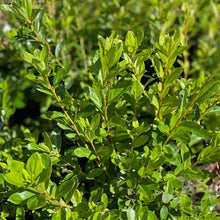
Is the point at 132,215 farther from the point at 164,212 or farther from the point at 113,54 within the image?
the point at 113,54

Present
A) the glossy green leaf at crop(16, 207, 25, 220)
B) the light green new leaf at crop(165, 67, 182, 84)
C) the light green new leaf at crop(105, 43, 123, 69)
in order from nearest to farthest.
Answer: the light green new leaf at crop(105, 43, 123, 69)
the light green new leaf at crop(165, 67, 182, 84)
the glossy green leaf at crop(16, 207, 25, 220)

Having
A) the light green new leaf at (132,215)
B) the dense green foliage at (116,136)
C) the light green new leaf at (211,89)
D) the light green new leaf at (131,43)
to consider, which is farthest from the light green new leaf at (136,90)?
the light green new leaf at (132,215)

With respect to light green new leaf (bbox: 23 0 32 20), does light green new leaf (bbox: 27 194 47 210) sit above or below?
below

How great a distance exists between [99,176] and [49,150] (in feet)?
0.87

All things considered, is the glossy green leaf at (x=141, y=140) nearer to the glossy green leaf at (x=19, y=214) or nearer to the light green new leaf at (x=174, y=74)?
the light green new leaf at (x=174, y=74)

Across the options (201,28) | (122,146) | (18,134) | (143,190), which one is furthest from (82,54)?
(143,190)

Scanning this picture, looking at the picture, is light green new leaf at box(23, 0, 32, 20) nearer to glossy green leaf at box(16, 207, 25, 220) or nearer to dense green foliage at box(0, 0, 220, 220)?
dense green foliage at box(0, 0, 220, 220)

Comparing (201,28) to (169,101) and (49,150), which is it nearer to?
(169,101)

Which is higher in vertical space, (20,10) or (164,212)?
(20,10)

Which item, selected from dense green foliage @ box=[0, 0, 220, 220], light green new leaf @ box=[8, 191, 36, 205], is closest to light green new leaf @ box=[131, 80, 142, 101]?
dense green foliage @ box=[0, 0, 220, 220]

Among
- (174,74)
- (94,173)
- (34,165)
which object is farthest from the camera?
(94,173)

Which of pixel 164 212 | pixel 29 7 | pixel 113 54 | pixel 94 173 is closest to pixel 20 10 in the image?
pixel 29 7

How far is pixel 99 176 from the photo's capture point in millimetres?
1252

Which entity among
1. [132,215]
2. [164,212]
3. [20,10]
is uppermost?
[20,10]
